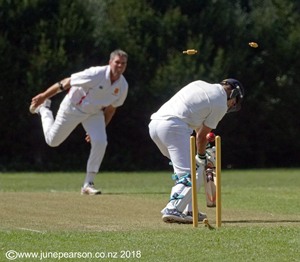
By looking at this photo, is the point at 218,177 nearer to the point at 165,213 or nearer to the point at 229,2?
the point at 165,213

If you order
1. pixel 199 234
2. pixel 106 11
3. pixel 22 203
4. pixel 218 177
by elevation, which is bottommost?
pixel 22 203

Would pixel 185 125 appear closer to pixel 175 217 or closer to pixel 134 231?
pixel 175 217

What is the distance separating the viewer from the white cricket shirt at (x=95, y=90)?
10.3 meters

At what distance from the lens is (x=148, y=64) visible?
2494cm

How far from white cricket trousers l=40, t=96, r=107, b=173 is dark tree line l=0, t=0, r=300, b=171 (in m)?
11.9

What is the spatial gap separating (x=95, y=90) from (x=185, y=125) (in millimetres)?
3619

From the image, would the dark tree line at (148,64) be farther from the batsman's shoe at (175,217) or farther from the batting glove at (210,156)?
the batsman's shoe at (175,217)

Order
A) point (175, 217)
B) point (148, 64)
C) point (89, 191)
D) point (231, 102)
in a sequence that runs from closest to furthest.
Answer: point (175, 217) → point (231, 102) → point (89, 191) → point (148, 64)

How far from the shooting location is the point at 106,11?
25688 millimetres

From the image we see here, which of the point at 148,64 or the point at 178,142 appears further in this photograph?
the point at 148,64

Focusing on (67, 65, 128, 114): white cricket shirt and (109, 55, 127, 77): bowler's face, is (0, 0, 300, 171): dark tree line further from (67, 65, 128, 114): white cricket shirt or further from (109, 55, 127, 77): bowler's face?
(109, 55, 127, 77): bowler's face

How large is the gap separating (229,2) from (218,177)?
21804 millimetres

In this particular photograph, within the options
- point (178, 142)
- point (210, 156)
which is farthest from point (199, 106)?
point (210, 156)

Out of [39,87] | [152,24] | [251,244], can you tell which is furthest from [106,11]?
[251,244]
